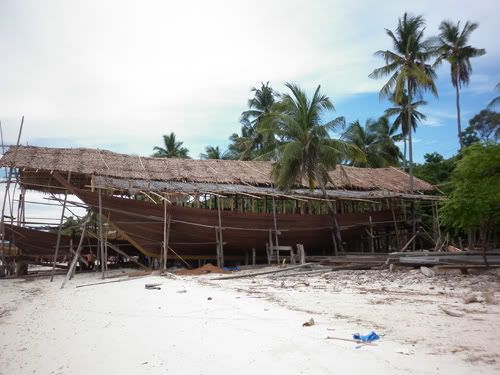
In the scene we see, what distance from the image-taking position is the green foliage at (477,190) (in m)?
10.7

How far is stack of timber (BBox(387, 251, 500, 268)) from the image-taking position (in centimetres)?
1153

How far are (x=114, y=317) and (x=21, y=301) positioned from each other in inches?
179

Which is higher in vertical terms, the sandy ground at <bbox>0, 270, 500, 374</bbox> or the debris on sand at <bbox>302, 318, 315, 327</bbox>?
the debris on sand at <bbox>302, 318, 315, 327</bbox>

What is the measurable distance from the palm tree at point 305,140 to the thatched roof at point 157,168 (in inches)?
76.0

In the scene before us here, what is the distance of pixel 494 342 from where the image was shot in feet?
14.8

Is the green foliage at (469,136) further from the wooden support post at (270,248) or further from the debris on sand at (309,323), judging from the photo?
the debris on sand at (309,323)

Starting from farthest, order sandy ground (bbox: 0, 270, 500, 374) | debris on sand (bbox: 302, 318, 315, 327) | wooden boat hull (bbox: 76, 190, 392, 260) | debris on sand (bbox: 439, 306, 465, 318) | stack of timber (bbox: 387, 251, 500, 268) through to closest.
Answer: wooden boat hull (bbox: 76, 190, 392, 260), stack of timber (bbox: 387, 251, 500, 268), debris on sand (bbox: 439, 306, 465, 318), debris on sand (bbox: 302, 318, 315, 327), sandy ground (bbox: 0, 270, 500, 374)

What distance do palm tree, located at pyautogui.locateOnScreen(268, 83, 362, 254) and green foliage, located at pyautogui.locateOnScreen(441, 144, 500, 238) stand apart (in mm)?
7597

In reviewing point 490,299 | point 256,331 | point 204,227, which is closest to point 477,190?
point 490,299

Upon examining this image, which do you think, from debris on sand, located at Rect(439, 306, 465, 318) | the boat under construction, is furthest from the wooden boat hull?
debris on sand, located at Rect(439, 306, 465, 318)

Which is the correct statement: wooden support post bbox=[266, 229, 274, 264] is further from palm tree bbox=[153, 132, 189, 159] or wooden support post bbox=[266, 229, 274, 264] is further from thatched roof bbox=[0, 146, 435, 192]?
palm tree bbox=[153, 132, 189, 159]

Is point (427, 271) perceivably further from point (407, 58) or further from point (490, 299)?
point (407, 58)

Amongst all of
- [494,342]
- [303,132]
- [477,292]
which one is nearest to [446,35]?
[303,132]

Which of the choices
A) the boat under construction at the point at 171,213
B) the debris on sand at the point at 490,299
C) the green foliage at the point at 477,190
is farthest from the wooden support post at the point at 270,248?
the debris on sand at the point at 490,299
